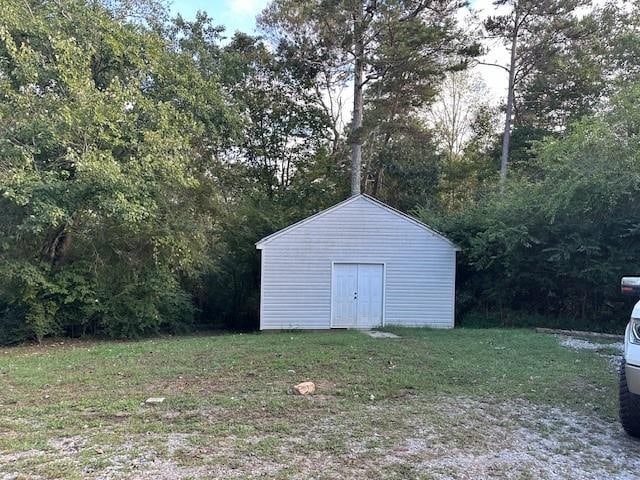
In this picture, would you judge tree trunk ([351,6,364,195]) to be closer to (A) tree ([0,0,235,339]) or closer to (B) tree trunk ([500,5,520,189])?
(B) tree trunk ([500,5,520,189])

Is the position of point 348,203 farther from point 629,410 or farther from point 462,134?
point 462,134

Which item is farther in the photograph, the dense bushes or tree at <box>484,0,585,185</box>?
tree at <box>484,0,585,185</box>

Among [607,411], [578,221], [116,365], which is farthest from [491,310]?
[116,365]

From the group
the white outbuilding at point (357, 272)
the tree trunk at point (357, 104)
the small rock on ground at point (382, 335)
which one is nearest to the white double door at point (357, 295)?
the white outbuilding at point (357, 272)

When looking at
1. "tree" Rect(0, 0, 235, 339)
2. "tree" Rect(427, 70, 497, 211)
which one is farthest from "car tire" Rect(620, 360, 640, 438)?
"tree" Rect(427, 70, 497, 211)

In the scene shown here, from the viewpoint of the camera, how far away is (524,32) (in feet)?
65.5

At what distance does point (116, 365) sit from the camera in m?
7.15

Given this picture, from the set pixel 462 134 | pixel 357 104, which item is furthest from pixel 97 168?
pixel 462 134

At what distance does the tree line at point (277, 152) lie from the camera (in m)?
9.49

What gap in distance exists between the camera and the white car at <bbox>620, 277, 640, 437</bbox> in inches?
145

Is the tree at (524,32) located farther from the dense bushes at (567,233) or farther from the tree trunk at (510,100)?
the dense bushes at (567,233)

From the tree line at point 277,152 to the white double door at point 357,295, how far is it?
2.93 m

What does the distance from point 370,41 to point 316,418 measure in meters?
16.9

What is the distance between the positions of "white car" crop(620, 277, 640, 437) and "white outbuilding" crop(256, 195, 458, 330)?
941 centimetres
